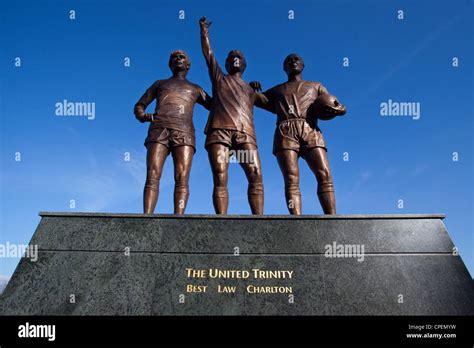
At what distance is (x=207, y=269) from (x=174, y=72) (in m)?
3.85

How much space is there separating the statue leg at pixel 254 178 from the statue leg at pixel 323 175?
32.0 inches

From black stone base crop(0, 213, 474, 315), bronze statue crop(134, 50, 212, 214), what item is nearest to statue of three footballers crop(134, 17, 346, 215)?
bronze statue crop(134, 50, 212, 214)

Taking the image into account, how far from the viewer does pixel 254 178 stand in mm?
6004

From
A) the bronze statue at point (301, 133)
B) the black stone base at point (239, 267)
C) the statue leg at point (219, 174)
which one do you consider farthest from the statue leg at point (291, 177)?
the black stone base at point (239, 267)

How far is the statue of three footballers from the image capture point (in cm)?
596

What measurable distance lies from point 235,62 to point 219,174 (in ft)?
6.85

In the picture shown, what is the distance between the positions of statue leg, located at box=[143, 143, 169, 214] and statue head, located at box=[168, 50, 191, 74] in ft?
5.24

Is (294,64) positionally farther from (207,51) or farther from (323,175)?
(323,175)

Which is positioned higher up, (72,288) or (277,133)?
(277,133)

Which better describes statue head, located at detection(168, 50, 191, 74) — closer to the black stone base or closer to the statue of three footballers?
the statue of three footballers

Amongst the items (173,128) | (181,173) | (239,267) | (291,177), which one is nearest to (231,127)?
(173,128)
